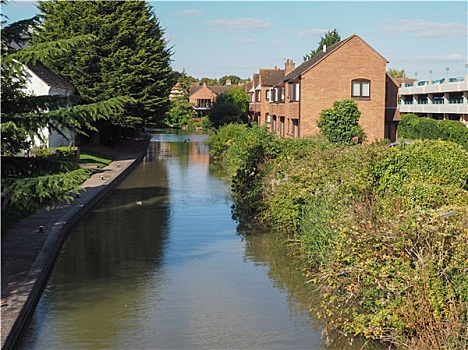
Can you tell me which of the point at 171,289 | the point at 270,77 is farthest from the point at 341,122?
the point at 270,77

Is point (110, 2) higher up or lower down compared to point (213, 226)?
higher up

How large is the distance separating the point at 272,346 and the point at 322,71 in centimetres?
2943

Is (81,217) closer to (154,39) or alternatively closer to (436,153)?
(436,153)

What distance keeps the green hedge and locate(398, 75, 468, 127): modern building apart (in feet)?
15.7

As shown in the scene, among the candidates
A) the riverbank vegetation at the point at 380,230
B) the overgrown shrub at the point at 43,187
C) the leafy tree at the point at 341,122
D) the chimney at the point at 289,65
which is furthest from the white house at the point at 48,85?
the overgrown shrub at the point at 43,187

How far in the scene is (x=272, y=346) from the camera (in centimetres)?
1167

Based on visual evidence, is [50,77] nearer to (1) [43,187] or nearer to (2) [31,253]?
(2) [31,253]

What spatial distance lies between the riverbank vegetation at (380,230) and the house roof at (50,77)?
58.8ft

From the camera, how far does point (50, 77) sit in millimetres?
37969

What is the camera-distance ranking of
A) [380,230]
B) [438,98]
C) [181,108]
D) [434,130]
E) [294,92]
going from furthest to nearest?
[181,108] < [438,98] < [434,130] < [294,92] < [380,230]

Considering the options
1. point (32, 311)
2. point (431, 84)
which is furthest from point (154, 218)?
point (431, 84)

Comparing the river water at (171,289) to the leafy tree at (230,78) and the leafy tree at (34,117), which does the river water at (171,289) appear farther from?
the leafy tree at (230,78)

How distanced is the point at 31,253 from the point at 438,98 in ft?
203

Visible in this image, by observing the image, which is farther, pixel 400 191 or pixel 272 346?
pixel 400 191
